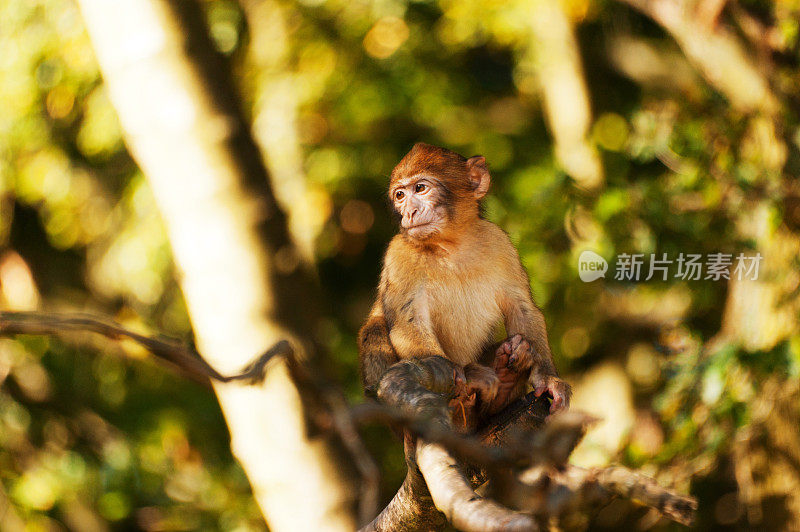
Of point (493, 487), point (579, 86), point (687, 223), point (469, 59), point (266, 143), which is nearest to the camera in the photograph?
point (493, 487)

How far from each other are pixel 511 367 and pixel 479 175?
808 mm

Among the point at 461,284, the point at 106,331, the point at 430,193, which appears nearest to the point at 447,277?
the point at 461,284

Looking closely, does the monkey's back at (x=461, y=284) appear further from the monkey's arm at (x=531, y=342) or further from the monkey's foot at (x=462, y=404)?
the monkey's foot at (x=462, y=404)

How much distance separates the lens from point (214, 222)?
389 cm

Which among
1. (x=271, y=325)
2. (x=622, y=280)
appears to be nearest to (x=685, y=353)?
(x=622, y=280)

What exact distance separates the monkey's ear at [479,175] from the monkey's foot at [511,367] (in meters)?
0.65

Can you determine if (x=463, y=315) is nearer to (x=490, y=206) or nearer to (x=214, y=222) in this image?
(x=214, y=222)

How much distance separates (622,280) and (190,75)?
10.1 ft

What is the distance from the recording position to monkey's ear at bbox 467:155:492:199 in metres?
2.90

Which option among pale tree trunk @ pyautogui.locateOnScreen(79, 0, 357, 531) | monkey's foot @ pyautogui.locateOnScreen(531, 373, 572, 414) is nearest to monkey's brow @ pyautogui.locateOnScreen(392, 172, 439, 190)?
monkey's foot @ pyautogui.locateOnScreen(531, 373, 572, 414)

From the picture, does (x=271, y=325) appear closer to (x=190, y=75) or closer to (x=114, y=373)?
(x=190, y=75)

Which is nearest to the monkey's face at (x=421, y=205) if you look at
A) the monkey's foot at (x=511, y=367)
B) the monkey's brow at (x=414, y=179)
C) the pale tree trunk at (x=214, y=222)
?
the monkey's brow at (x=414, y=179)

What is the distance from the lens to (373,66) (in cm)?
980

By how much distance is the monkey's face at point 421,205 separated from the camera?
106 inches
